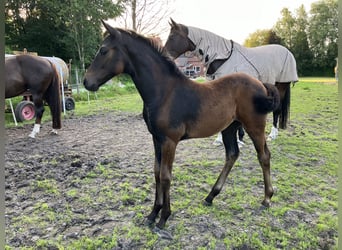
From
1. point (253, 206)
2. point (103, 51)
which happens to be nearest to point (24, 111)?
point (103, 51)

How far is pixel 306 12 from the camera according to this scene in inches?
1179

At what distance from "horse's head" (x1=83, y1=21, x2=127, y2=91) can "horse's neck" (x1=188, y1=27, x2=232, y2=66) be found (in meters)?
2.08

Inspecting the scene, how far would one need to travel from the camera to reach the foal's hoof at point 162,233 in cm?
214

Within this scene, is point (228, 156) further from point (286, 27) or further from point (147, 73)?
point (286, 27)

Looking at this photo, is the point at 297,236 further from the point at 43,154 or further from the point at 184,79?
the point at 43,154

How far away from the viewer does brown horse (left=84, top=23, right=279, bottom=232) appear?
2117mm

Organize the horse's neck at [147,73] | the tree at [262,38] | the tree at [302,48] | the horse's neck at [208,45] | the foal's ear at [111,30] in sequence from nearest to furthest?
1. the foal's ear at [111,30]
2. the horse's neck at [147,73]
3. the horse's neck at [208,45]
4. the tree at [302,48]
5. the tree at [262,38]

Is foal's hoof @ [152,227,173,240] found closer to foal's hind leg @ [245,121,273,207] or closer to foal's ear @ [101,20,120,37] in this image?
foal's hind leg @ [245,121,273,207]

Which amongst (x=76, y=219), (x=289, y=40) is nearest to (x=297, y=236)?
(x=76, y=219)

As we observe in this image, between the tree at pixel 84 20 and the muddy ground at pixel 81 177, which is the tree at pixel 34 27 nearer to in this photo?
the tree at pixel 84 20

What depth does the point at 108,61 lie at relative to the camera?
6.91 feet

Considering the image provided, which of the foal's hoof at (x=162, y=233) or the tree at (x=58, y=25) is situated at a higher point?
the tree at (x=58, y=25)

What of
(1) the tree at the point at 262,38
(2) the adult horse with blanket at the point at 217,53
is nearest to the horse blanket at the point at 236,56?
(2) the adult horse with blanket at the point at 217,53

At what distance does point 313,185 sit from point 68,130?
4.82 metres
